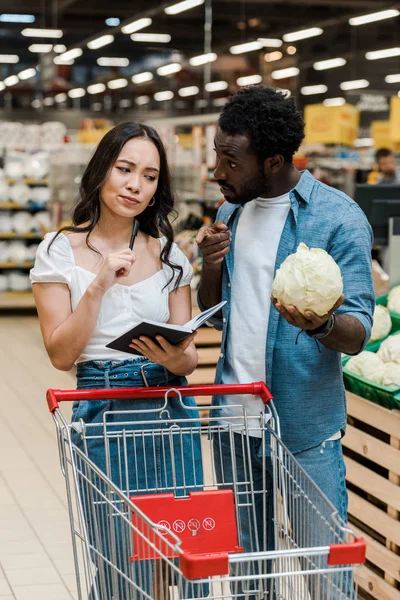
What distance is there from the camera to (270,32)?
1450cm

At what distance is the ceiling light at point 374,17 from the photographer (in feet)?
46.8

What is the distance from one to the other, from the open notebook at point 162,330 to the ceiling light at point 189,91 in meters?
12.8

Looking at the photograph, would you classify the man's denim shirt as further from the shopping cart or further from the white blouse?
the white blouse

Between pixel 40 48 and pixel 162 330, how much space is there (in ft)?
40.6

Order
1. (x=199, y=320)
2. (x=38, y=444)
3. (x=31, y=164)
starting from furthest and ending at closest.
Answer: (x=31, y=164)
(x=38, y=444)
(x=199, y=320)

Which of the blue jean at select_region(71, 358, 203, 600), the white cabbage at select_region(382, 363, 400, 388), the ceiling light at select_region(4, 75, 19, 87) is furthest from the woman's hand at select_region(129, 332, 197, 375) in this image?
the ceiling light at select_region(4, 75, 19, 87)

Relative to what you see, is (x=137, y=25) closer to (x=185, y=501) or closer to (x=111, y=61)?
(x=111, y=61)

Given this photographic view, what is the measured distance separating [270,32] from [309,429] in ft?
42.8

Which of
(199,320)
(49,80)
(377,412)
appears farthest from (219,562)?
(49,80)

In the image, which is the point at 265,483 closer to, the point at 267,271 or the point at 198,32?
the point at 267,271

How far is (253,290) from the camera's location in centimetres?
239

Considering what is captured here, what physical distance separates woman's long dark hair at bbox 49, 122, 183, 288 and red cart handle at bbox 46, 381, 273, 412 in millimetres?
352

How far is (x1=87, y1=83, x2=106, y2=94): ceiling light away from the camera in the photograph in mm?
14070

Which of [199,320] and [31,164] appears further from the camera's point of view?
[31,164]
